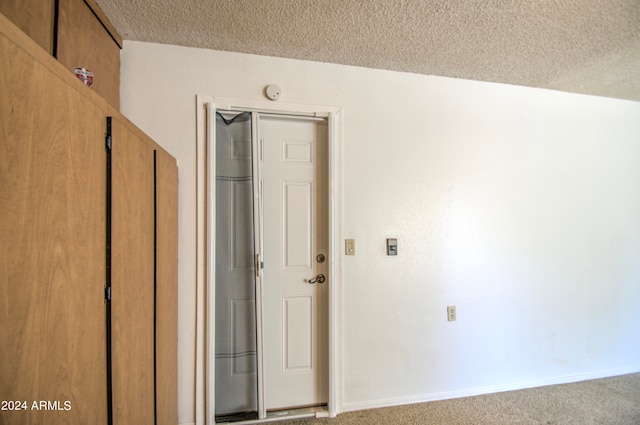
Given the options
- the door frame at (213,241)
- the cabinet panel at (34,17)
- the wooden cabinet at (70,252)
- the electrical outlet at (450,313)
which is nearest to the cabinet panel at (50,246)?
the wooden cabinet at (70,252)

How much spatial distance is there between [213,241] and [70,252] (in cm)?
105

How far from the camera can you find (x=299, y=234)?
2.04m

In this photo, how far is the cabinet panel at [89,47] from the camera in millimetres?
1224

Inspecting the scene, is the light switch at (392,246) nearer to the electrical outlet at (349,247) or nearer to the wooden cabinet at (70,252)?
the electrical outlet at (349,247)

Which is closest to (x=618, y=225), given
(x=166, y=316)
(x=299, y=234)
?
(x=299, y=234)

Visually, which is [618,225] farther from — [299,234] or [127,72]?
[127,72]

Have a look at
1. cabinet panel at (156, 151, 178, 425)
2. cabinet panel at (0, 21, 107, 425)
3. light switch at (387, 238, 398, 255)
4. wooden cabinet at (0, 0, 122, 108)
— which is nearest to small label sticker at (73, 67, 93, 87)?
wooden cabinet at (0, 0, 122, 108)

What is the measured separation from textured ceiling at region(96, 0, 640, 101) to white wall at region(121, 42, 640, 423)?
0.14 metres

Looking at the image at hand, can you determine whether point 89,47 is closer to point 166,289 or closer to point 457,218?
point 166,289

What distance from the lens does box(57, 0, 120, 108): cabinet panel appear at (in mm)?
1224

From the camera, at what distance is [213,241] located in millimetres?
1838

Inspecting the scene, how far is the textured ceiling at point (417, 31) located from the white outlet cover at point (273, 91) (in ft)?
0.78

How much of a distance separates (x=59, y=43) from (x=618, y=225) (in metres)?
4.31

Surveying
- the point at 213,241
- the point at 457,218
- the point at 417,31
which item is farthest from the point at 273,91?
the point at 457,218
